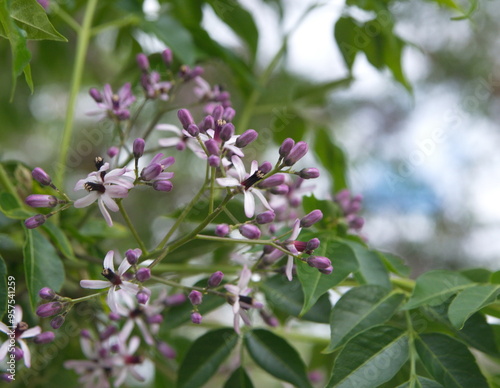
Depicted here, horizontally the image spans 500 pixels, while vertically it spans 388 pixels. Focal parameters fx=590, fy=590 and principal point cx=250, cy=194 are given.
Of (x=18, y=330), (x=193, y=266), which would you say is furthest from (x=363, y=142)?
(x=18, y=330)

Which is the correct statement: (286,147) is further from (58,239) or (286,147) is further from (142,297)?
(58,239)

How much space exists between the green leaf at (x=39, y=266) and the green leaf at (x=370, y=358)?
37cm

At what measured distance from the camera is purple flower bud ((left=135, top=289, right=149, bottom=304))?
2.14ft

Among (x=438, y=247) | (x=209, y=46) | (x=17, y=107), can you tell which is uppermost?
(x=209, y=46)

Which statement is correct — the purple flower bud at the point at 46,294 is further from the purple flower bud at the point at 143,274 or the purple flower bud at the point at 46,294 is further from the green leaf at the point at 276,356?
the green leaf at the point at 276,356

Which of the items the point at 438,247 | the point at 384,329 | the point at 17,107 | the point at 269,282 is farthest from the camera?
the point at 438,247

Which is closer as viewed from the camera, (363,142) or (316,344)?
(316,344)

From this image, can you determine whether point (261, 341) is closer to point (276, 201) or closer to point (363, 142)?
point (276, 201)

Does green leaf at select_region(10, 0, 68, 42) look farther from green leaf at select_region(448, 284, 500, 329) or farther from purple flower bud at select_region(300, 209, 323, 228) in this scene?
green leaf at select_region(448, 284, 500, 329)

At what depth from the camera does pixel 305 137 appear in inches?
52.9

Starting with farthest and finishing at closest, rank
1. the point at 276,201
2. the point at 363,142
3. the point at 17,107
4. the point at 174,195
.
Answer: the point at 363,142 < the point at 174,195 < the point at 17,107 < the point at 276,201

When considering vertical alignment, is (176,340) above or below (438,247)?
above

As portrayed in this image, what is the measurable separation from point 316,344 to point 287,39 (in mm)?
622

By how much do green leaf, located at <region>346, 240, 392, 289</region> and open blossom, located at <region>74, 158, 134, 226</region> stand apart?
1.05 ft
